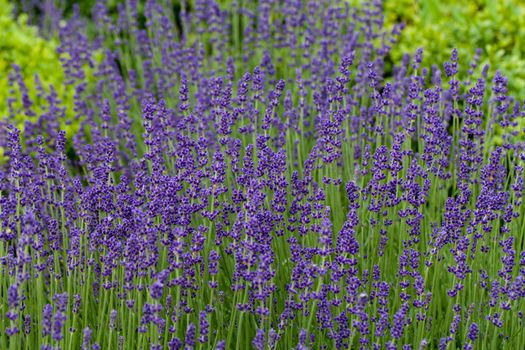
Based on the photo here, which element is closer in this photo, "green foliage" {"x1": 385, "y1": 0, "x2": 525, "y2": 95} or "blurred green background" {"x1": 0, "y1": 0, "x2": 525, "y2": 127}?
"green foliage" {"x1": 385, "y1": 0, "x2": 525, "y2": 95}

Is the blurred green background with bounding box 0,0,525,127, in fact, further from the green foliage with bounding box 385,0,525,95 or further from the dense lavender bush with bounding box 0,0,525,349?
the dense lavender bush with bounding box 0,0,525,349

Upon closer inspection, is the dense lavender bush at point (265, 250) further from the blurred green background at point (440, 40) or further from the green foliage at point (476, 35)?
the blurred green background at point (440, 40)

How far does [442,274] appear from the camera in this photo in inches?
149

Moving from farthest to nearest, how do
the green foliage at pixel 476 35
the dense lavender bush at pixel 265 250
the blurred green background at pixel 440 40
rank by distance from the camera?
the blurred green background at pixel 440 40, the green foliage at pixel 476 35, the dense lavender bush at pixel 265 250

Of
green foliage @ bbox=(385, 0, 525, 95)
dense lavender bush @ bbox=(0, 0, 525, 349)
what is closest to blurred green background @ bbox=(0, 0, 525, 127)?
green foliage @ bbox=(385, 0, 525, 95)

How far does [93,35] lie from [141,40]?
2.99 meters

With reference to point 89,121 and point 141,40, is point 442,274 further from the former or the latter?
point 141,40

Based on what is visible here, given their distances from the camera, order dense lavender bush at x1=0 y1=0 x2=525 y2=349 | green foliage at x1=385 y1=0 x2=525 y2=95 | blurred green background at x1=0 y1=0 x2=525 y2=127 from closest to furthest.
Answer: dense lavender bush at x1=0 y1=0 x2=525 y2=349 < green foliage at x1=385 y1=0 x2=525 y2=95 < blurred green background at x1=0 y1=0 x2=525 y2=127

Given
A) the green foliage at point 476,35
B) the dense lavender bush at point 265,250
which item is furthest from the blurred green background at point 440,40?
the dense lavender bush at point 265,250

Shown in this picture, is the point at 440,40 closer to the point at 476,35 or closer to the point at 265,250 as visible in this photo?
the point at 476,35

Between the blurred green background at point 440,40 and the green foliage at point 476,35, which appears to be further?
the blurred green background at point 440,40

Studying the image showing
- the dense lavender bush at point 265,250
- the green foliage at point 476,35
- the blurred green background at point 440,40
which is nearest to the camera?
the dense lavender bush at point 265,250

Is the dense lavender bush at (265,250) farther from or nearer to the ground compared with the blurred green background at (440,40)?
nearer to the ground

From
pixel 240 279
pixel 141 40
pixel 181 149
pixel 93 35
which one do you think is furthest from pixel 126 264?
pixel 93 35
